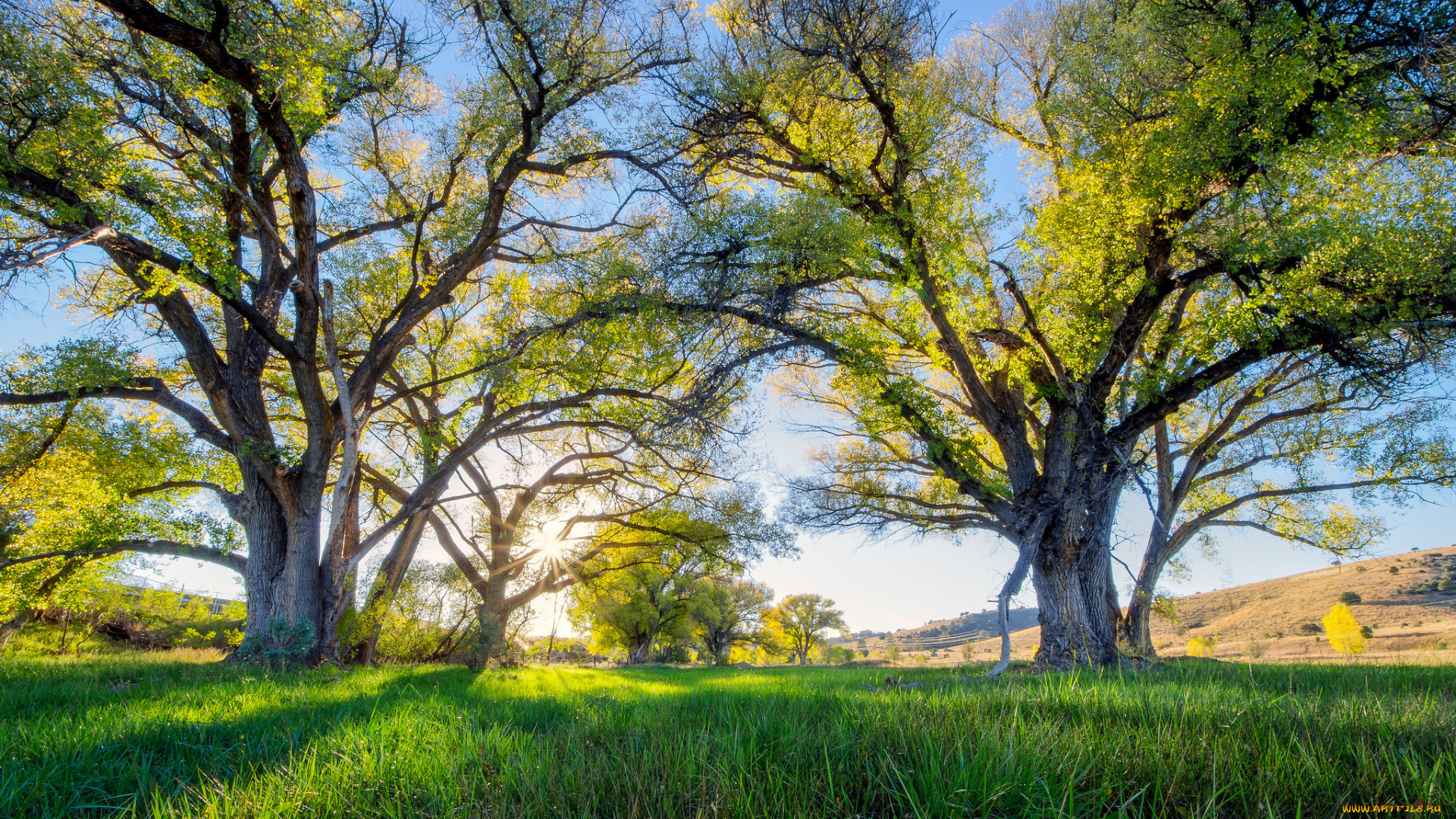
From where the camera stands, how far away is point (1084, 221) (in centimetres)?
945

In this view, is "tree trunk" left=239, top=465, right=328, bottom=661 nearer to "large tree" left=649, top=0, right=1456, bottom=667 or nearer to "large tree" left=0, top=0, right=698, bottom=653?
"large tree" left=0, top=0, right=698, bottom=653

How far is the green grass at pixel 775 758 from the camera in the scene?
1.69 meters

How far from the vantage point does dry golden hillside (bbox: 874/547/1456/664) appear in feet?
128

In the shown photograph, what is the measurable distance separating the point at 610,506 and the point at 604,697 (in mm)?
11159

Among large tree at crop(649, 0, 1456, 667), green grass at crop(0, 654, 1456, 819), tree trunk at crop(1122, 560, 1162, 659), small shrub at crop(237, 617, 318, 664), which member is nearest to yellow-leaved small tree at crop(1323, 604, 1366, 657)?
tree trunk at crop(1122, 560, 1162, 659)

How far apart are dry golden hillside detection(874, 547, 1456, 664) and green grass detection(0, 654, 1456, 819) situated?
35170 millimetres

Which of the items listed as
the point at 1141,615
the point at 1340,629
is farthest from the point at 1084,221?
the point at 1340,629

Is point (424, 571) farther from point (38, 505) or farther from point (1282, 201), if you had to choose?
point (1282, 201)

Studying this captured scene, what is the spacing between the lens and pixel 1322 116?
7.05 metres

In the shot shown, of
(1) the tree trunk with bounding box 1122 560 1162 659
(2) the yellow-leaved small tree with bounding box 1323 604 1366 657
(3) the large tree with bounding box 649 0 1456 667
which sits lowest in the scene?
(2) the yellow-leaved small tree with bounding box 1323 604 1366 657

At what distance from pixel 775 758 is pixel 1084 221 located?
10.4 metres

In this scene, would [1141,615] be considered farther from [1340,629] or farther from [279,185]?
[1340,629]

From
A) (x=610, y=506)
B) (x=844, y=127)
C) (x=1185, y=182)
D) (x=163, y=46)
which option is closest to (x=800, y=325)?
(x=844, y=127)

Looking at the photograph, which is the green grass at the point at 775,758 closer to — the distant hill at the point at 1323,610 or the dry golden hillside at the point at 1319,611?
the dry golden hillside at the point at 1319,611
